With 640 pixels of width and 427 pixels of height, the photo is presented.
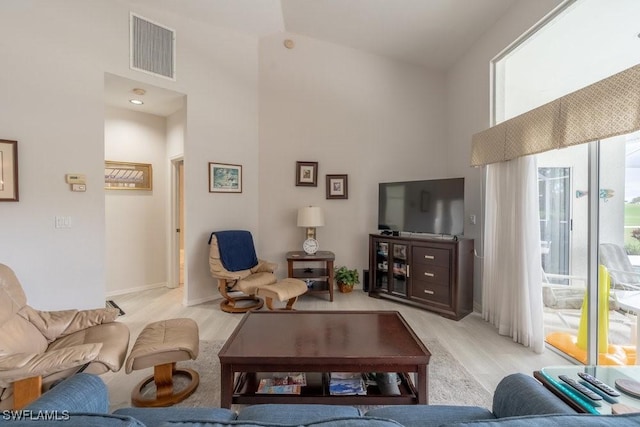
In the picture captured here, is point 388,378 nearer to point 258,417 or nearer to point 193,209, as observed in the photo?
point 258,417

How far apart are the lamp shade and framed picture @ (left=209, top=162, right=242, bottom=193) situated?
37.6 inches

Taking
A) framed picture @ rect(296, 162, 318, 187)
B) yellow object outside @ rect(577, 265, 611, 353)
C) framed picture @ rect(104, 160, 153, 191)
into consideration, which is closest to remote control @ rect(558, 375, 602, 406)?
yellow object outside @ rect(577, 265, 611, 353)

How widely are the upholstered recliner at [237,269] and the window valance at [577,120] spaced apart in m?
2.94

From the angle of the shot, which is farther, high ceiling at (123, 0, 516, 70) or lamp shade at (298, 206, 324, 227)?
lamp shade at (298, 206, 324, 227)

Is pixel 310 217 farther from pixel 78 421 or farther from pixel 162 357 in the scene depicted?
pixel 78 421

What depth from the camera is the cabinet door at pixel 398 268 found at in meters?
3.72

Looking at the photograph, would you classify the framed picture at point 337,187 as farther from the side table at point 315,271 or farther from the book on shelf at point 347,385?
the book on shelf at point 347,385

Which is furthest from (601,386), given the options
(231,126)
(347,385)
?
(231,126)

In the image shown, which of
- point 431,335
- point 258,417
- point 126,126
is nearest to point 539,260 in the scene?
point 431,335

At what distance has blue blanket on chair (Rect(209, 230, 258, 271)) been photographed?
141 inches

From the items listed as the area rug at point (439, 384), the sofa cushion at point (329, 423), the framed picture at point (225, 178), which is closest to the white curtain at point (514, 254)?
the area rug at point (439, 384)

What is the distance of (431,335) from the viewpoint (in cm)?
281

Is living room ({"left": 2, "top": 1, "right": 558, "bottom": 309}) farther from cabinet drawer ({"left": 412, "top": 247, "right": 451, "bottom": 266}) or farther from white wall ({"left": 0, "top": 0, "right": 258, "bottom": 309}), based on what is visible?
cabinet drawer ({"left": 412, "top": 247, "right": 451, "bottom": 266})

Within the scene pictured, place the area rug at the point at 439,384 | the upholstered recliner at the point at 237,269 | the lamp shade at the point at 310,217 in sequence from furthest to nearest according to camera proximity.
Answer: the lamp shade at the point at 310,217 → the upholstered recliner at the point at 237,269 → the area rug at the point at 439,384
